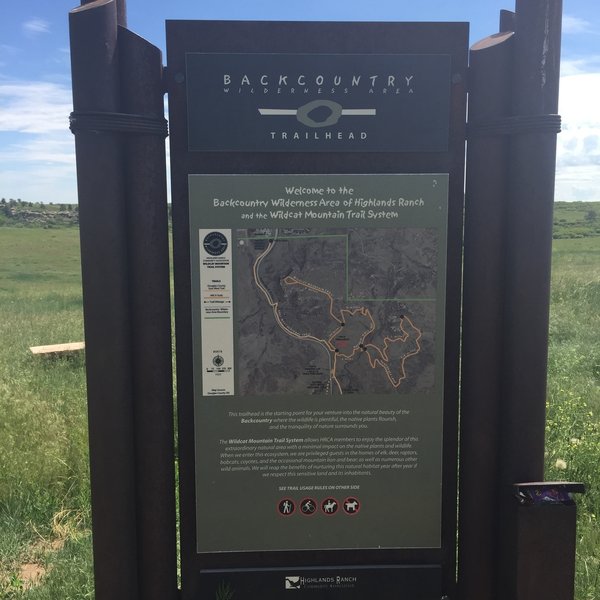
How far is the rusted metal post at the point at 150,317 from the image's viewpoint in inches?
109

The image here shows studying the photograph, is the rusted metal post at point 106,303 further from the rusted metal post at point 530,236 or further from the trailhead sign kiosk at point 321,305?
the rusted metal post at point 530,236

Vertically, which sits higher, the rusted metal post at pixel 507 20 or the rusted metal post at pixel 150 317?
the rusted metal post at pixel 507 20

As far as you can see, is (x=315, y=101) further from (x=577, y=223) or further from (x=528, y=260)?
(x=577, y=223)

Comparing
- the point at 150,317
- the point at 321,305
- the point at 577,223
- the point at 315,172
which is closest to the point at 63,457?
the point at 150,317

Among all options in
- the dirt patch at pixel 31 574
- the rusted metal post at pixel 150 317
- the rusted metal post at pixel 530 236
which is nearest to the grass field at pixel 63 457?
the dirt patch at pixel 31 574

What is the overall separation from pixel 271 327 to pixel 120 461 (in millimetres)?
905

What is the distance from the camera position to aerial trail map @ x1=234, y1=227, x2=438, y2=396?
112 inches

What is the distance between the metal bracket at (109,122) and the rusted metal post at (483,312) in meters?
1.45

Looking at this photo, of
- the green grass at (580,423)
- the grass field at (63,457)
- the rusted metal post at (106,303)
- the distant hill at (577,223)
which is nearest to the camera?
the rusted metal post at (106,303)

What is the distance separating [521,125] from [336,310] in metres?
1.13

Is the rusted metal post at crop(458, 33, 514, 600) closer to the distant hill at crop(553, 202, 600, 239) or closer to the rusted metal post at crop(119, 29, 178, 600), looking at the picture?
the rusted metal post at crop(119, 29, 178, 600)

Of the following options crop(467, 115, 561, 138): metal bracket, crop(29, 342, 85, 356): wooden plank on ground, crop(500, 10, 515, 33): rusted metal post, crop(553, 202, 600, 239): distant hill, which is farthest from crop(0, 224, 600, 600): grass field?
crop(553, 202, 600, 239): distant hill

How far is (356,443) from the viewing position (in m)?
2.94

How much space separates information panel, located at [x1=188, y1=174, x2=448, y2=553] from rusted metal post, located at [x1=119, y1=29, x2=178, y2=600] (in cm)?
16
